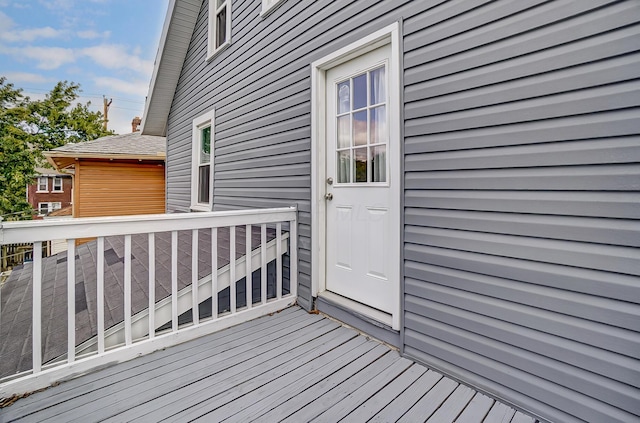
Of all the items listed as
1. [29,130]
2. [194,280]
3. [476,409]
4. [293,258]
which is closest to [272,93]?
[293,258]

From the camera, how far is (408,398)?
5.37 feet

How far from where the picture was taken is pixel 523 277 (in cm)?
153

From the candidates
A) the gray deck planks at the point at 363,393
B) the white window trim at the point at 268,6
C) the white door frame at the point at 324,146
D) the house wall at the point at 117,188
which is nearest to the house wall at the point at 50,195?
the house wall at the point at 117,188

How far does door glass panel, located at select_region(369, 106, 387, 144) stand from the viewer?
90.3 inches

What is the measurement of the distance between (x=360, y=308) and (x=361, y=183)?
1000 mm

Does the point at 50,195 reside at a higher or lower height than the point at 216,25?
lower

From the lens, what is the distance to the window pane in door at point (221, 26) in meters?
4.89

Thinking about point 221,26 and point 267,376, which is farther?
point 221,26

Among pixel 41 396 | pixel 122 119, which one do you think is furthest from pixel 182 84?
pixel 122 119

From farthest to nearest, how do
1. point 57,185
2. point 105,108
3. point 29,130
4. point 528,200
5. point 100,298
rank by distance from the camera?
point 105,108 → point 57,185 → point 29,130 → point 100,298 → point 528,200

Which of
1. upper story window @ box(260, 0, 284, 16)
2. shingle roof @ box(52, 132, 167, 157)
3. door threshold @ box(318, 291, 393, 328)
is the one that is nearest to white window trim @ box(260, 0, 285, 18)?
upper story window @ box(260, 0, 284, 16)

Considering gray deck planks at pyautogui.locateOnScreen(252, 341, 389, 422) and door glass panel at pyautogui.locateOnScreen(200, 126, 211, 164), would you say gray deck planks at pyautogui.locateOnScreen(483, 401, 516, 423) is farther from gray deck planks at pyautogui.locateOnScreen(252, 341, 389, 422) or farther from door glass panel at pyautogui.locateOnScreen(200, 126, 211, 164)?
door glass panel at pyautogui.locateOnScreen(200, 126, 211, 164)

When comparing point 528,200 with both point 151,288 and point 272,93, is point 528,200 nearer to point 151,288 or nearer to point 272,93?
point 151,288

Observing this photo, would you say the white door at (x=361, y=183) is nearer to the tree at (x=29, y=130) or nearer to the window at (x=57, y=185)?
the tree at (x=29, y=130)
